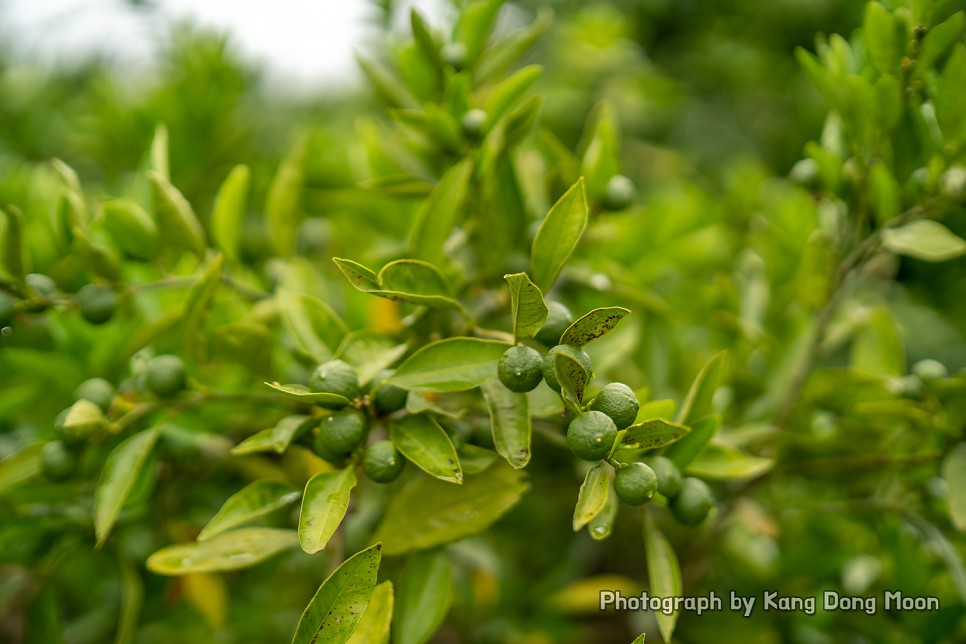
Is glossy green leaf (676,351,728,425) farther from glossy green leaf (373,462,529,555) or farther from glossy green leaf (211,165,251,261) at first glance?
glossy green leaf (211,165,251,261)

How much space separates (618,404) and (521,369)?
0.31 feet

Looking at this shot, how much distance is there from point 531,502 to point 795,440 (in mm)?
579

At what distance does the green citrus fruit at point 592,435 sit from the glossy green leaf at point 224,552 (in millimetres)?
352

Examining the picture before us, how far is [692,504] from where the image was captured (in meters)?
0.78

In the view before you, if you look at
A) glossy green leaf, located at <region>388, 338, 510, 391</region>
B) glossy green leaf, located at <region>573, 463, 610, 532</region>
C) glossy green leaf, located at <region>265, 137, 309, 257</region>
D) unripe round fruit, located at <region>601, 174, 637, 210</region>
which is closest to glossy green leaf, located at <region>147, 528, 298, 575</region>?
glossy green leaf, located at <region>388, 338, 510, 391</region>

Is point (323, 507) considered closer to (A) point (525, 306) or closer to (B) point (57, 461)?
(A) point (525, 306)

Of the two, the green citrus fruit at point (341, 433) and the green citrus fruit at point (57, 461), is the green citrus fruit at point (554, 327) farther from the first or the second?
the green citrus fruit at point (57, 461)

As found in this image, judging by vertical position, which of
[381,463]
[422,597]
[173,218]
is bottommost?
[422,597]

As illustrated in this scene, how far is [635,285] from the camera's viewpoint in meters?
1.13

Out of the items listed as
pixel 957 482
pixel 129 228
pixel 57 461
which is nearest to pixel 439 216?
pixel 129 228

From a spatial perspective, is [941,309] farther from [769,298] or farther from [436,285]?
[436,285]

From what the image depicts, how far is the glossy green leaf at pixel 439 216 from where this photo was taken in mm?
876

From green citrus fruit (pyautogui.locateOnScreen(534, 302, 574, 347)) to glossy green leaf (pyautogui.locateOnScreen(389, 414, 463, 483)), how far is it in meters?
0.14

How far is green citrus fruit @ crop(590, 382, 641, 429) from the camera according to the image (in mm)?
694
